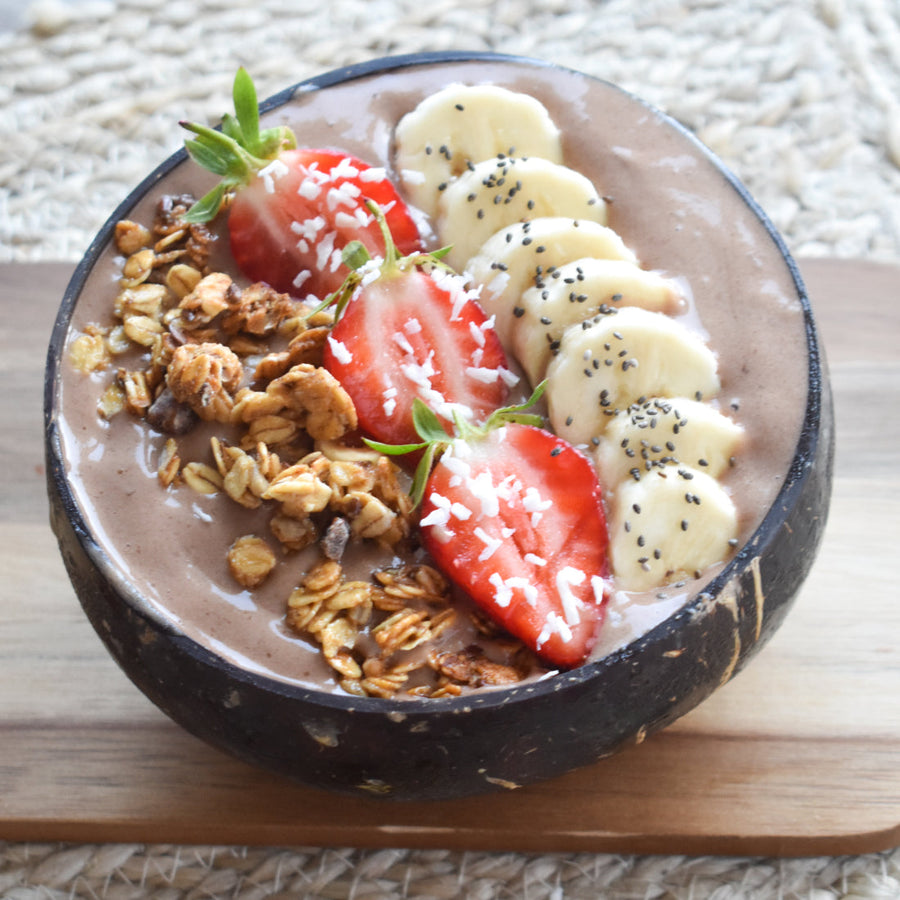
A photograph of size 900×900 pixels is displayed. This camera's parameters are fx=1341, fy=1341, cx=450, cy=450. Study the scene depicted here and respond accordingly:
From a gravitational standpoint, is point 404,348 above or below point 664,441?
above

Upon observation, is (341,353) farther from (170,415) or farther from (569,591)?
(569,591)

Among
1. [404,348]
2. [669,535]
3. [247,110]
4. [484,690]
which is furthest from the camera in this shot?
[247,110]

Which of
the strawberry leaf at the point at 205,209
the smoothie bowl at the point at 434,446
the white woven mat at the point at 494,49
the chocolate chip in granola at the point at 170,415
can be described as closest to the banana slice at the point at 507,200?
the smoothie bowl at the point at 434,446

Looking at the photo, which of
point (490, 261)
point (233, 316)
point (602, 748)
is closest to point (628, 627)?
point (602, 748)

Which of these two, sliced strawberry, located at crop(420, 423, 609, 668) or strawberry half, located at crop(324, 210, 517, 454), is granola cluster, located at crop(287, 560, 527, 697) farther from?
strawberry half, located at crop(324, 210, 517, 454)

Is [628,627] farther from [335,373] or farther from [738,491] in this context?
[335,373]

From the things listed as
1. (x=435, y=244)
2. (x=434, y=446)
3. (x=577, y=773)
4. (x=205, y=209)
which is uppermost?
(x=205, y=209)

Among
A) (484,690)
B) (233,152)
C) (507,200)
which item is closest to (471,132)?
(507,200)
